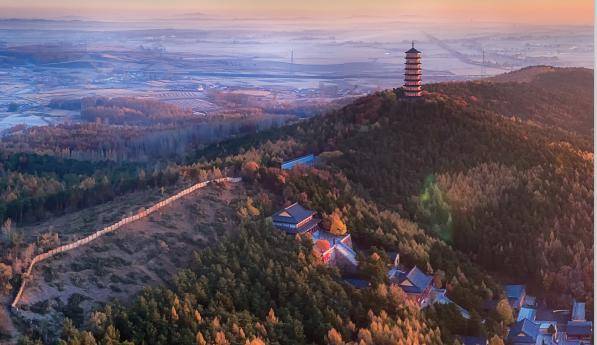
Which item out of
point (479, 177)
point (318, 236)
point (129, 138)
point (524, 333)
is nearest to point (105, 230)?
point (318, 236)

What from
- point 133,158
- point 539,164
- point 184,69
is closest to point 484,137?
point 539,164

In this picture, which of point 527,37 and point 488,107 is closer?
point 527,37

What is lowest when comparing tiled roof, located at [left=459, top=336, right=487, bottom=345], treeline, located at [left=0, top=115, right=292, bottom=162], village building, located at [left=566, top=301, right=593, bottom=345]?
village building, located at [left=566, top=301, right=593, bottom=345]

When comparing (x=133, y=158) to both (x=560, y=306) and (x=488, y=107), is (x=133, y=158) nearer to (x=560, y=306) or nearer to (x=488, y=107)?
(x=488, y=107)

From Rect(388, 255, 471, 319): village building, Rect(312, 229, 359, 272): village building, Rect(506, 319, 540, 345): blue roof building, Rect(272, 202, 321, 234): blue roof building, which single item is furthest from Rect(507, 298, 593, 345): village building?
Rect(272, 202, 321, 234): blue roof building

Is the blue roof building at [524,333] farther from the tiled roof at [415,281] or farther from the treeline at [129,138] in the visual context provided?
the treeline at [129,138]

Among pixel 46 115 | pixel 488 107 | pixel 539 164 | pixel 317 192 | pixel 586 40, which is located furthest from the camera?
pixel 46 115

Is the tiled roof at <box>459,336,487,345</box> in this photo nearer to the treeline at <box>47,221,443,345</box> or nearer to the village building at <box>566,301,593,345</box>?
the treeline at <box>47,221,443,345</box>
